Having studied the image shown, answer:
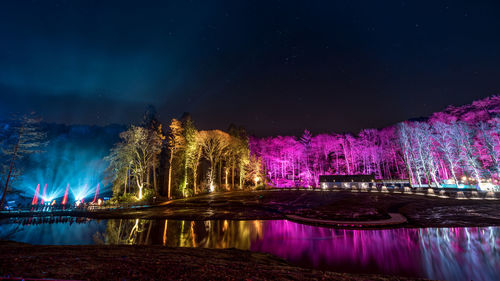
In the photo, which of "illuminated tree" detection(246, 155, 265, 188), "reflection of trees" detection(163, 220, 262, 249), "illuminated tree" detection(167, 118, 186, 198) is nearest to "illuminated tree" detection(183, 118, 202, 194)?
"illuminated tree" detection(167, 118, 186, 198)

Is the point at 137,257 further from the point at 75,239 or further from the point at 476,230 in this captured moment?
the point at 476,230

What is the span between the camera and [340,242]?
40.9ft

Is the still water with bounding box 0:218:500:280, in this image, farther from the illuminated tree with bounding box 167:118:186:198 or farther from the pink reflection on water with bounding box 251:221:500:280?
the illuminated tree with bounding box 167:118:186:198

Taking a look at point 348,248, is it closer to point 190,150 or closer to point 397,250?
point 397,250

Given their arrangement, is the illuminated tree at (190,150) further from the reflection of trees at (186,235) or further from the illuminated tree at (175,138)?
the reflection of trees at (186,235)

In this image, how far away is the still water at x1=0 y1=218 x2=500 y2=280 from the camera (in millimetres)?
8922

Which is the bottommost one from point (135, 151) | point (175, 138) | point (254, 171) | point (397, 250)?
point (397, 250)

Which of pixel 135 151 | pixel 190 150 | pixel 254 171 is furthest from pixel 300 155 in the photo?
pixel 135 151

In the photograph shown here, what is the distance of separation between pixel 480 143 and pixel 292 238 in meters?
48.1

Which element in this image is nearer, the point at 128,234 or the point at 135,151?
the point at 128,234

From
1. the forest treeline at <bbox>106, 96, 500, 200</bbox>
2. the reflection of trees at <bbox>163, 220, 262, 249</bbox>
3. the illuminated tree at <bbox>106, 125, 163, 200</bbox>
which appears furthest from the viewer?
the forest treeline at <bbox>106, 96, 500, 200</bbox>

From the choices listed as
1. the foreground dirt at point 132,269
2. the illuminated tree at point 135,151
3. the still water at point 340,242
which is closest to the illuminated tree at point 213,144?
the illuminated tree at point 135,151

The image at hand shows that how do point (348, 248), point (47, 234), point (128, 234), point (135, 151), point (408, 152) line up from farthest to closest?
point (408, 152), point (135, 151), point (47, 234), point (128, 234), point (348, 248)

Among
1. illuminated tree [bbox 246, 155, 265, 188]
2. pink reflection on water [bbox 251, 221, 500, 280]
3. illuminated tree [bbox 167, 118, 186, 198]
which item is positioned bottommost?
pink reflection on water [bbox 251, 221, 500, 280]
